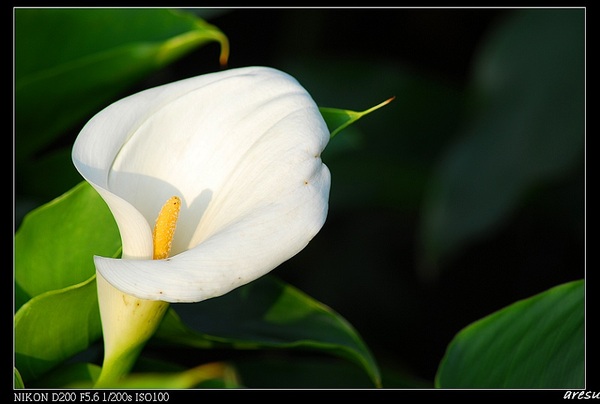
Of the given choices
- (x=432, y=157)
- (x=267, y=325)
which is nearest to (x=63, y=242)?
(x=267, y=325)

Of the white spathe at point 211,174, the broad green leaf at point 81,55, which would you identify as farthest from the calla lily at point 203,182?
the broad green leaf at point 81,55

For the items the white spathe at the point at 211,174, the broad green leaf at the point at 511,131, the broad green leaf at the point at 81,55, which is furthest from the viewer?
the broad green leaf at the point at 511,131

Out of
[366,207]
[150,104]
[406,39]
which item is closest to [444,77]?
[406,39]

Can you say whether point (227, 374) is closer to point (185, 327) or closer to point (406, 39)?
point (185, 327)

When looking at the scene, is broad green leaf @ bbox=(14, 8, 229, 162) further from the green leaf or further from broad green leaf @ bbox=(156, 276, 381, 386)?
the green leaf

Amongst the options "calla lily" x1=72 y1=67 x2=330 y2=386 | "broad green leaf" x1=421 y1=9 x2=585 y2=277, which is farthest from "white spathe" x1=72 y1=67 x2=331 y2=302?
"broad green leaf" x1=421 y1=9 x2=585 y2=277

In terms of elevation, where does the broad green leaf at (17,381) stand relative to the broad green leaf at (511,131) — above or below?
below

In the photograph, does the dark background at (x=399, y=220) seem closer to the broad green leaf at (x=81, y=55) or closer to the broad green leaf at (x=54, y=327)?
the broad green leaf at (x=81, y=55)
